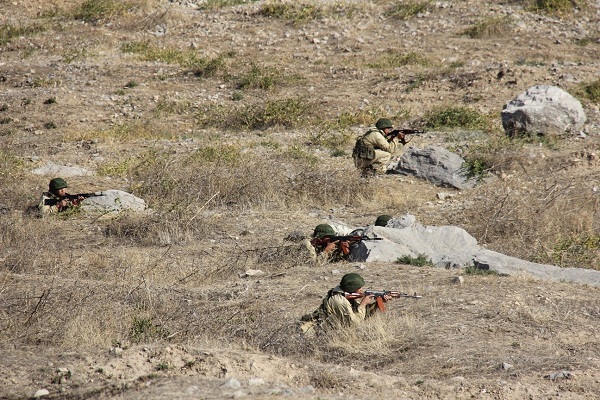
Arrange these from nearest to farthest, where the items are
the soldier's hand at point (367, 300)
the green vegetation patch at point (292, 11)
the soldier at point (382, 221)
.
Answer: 1. the soldier's hand at point (367, 300)
2. the soldier at point (382, 221)
3. the green vegetation patch at point (292, 11)

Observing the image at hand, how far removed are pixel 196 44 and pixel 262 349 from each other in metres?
13.2

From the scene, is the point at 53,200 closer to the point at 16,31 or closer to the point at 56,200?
the point at 56,200

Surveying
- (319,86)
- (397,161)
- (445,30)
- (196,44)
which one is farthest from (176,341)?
(445,30)

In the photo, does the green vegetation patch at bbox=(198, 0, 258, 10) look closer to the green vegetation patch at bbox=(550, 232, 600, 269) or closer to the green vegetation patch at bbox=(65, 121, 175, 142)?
the green vegetation patch at bbox=(65, 121, 175, 142)

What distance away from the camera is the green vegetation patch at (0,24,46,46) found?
1903 centimetres

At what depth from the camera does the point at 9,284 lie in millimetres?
7625

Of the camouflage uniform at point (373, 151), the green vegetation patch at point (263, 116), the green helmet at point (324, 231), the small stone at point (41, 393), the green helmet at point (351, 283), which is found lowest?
the green vegetation patch at point (263, 116)

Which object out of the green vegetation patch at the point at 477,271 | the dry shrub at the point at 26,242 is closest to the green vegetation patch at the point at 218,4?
the dry shrub at the point at 26,242

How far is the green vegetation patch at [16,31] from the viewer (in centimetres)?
1903

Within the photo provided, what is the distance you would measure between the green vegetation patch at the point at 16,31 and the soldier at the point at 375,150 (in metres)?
10.5

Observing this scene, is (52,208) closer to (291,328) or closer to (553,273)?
(291,328)

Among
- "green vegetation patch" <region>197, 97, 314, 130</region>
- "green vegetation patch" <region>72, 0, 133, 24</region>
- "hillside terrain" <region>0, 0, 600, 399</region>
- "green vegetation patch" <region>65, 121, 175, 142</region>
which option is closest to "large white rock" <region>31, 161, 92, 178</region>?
"hillside terrain" <region>0, 0, 600, 399</region>

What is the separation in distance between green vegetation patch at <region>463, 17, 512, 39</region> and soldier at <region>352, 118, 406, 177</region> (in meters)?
7.77

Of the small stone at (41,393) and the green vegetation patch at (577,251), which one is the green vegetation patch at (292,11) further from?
the small stone at (41,393)
